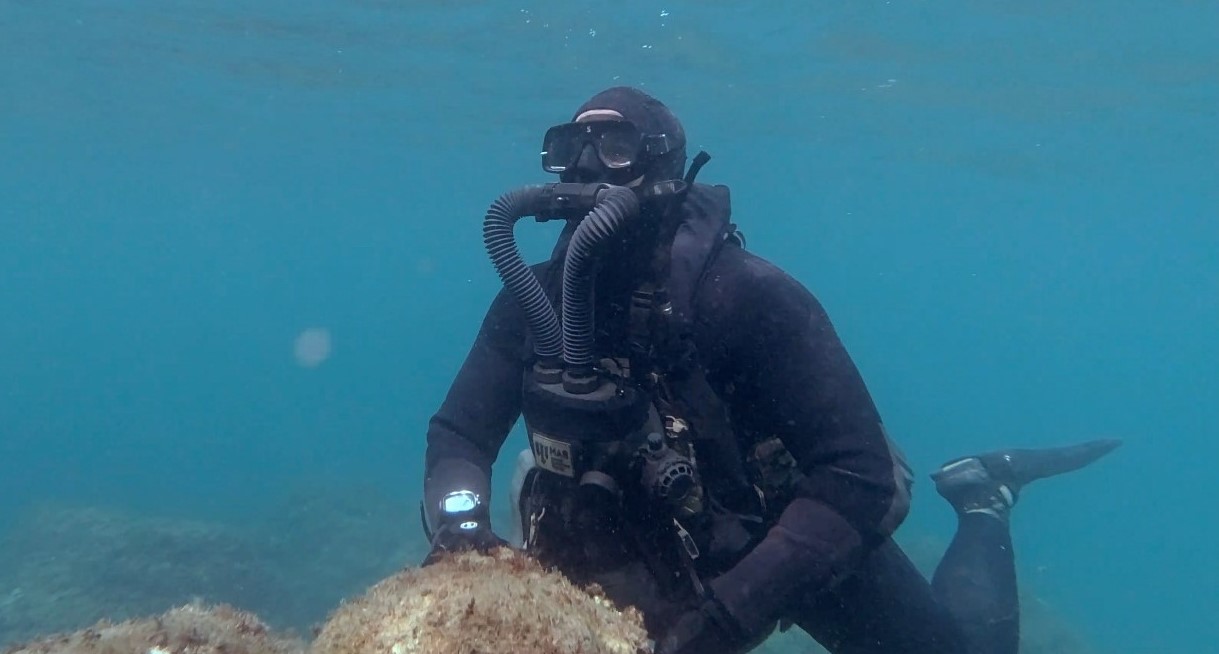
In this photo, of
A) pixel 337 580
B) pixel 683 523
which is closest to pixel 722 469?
pixel 683 523

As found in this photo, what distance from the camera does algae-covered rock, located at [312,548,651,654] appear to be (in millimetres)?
1915

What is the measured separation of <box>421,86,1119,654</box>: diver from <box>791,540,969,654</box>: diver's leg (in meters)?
1.13

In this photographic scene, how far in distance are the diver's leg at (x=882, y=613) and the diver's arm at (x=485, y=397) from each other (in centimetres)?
197

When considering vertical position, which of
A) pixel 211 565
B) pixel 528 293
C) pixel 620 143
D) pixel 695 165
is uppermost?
pixel 620 143

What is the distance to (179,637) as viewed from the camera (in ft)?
7.63

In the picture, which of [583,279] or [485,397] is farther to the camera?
[485,397]

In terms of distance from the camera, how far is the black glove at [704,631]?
3.24 m

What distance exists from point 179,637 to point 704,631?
1.84 meters

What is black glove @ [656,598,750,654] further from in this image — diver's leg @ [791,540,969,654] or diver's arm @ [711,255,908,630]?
diver's leg @ [791,540,969,654]

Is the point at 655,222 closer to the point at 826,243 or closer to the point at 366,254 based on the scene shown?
the point at 826,243

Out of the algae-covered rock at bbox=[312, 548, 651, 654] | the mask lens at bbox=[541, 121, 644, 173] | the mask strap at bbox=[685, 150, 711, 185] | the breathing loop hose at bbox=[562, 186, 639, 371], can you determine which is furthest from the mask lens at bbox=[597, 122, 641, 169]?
the algae-covered rock at bbox=[312, 548, 651, 654]

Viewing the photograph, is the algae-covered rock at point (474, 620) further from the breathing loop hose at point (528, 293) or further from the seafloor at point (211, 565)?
the seafloor at point (211, 565)

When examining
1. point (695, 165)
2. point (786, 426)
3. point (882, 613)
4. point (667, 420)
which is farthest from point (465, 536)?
point (882, 613)

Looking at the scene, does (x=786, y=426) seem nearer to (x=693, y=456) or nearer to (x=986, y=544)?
(x=693, y=456)
